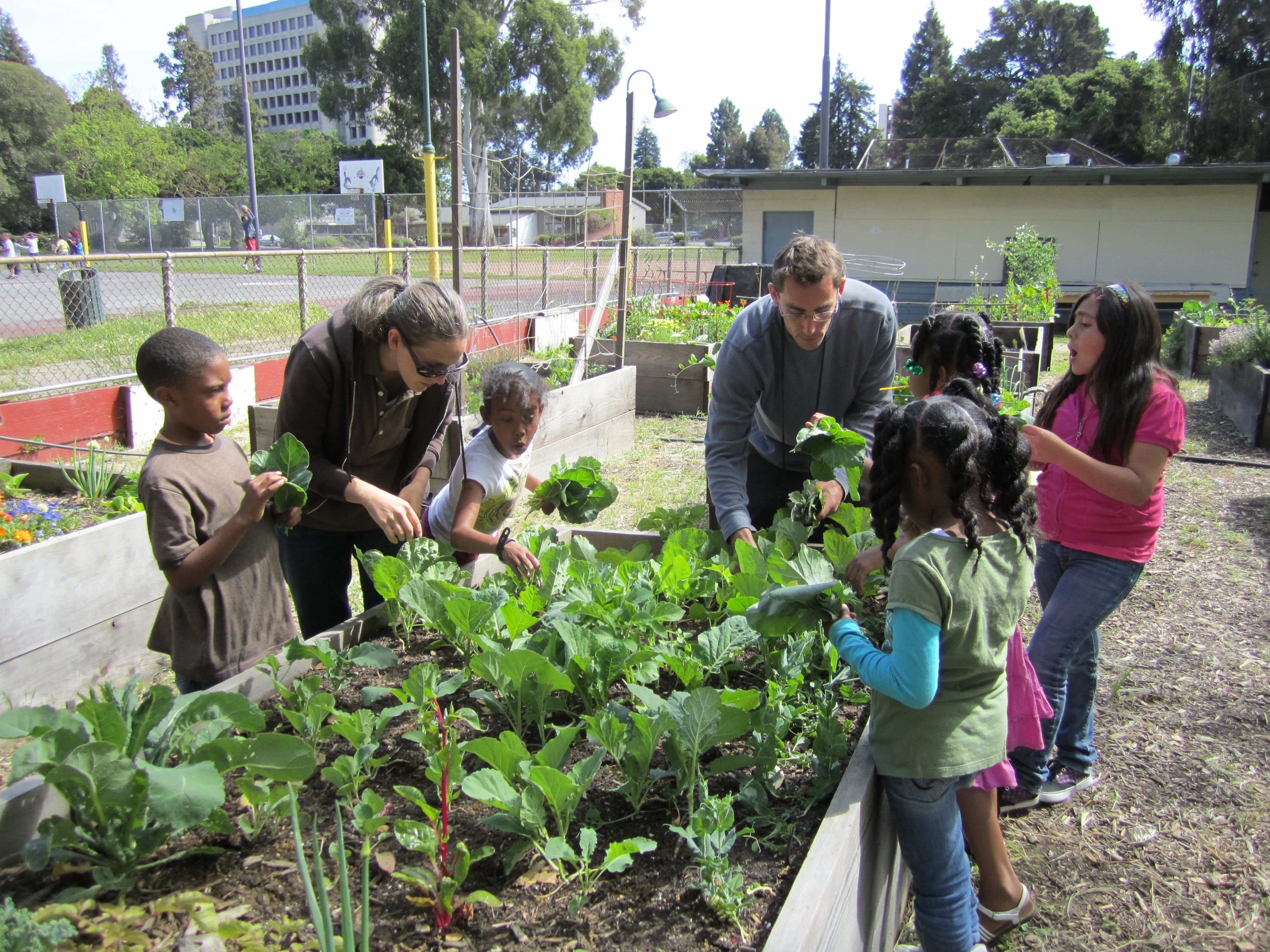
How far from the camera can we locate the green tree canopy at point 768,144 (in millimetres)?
108750

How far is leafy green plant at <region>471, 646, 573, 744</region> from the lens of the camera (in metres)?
1.76

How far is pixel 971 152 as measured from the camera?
74.0 ft

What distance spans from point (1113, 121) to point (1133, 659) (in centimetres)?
3962

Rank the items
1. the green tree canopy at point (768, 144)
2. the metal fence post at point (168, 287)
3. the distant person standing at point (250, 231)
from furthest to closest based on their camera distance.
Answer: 1. the green tree canopy at point (768, 144)
2. the distant person standing at point (250, 231)
3. the metal fence post at point (168, 287)

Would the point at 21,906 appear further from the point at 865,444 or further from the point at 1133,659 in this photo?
the point at 1133,659

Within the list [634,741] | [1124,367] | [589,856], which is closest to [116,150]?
[1124,367]

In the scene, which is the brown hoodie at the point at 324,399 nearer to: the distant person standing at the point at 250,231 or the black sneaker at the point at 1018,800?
the black sneaker at the point at 1018,800

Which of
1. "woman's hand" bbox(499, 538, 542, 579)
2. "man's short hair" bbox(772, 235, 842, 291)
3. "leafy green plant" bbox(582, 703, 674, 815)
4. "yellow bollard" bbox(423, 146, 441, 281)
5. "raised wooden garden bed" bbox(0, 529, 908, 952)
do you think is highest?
"yellow bollard" bbox(423, 146, 441, 281)

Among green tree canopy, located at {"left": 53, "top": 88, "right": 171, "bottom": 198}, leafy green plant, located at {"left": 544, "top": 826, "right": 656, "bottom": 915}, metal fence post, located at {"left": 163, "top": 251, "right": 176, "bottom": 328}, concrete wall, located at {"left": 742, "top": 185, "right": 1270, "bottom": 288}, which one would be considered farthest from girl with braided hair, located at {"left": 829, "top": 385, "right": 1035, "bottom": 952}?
green tree canopy, located at {"left": 53, "top": 88, "right": 171, "bottom": 198}

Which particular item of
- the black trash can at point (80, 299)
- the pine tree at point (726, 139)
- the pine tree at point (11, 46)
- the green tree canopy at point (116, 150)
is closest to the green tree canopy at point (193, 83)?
the pine tree at point (11, 46)

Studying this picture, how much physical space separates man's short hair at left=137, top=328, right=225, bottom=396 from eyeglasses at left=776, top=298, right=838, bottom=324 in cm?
155

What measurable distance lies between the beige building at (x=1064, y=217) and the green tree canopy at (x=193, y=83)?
2597 inches

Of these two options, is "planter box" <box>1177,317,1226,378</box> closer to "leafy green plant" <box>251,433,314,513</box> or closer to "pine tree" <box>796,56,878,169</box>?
"leafy green plant" <box>251,433,314,513</box>

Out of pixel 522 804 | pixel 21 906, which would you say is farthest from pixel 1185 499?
pixel 21 906
